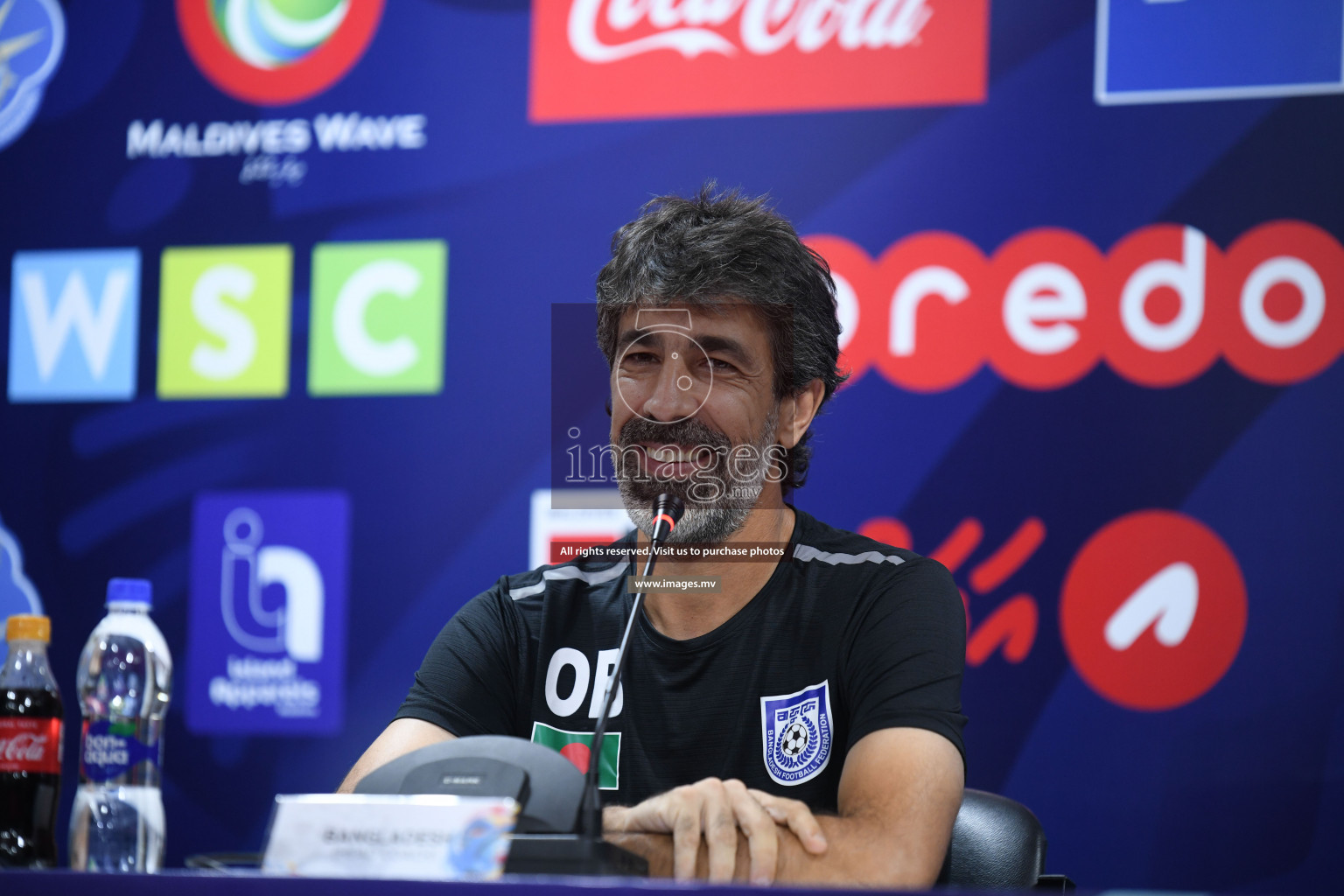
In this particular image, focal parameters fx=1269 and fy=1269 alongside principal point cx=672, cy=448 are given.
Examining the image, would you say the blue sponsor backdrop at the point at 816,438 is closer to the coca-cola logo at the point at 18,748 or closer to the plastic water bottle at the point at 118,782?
the plastic water bottle at the point at 118,782

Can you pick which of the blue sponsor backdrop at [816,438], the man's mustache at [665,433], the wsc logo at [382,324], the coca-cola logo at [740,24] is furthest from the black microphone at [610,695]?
the coca-cola logo at [740,24]

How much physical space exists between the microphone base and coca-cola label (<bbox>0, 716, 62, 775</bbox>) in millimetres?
450

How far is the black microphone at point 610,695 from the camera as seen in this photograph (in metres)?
0.90

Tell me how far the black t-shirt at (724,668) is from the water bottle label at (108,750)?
425 millimetres

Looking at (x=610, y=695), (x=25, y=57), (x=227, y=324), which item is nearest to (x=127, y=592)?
(x=610, y=695)

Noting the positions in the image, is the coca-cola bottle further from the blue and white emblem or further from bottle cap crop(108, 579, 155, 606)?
the blue and white emblem

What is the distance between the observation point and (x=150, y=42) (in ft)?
8.52

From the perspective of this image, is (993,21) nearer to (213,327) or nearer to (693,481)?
(693,481)

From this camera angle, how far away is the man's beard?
4.50ft

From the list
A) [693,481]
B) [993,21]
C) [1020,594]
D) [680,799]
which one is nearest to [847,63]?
[993,21]

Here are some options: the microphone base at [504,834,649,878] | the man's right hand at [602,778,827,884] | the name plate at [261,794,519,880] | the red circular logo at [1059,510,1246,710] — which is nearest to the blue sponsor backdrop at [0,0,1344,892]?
the red circular logo at [1059,510,1246,710]

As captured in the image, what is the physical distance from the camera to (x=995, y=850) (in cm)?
130

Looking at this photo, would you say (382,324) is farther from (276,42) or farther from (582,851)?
(582,851)

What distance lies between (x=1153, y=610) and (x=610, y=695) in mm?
1356
